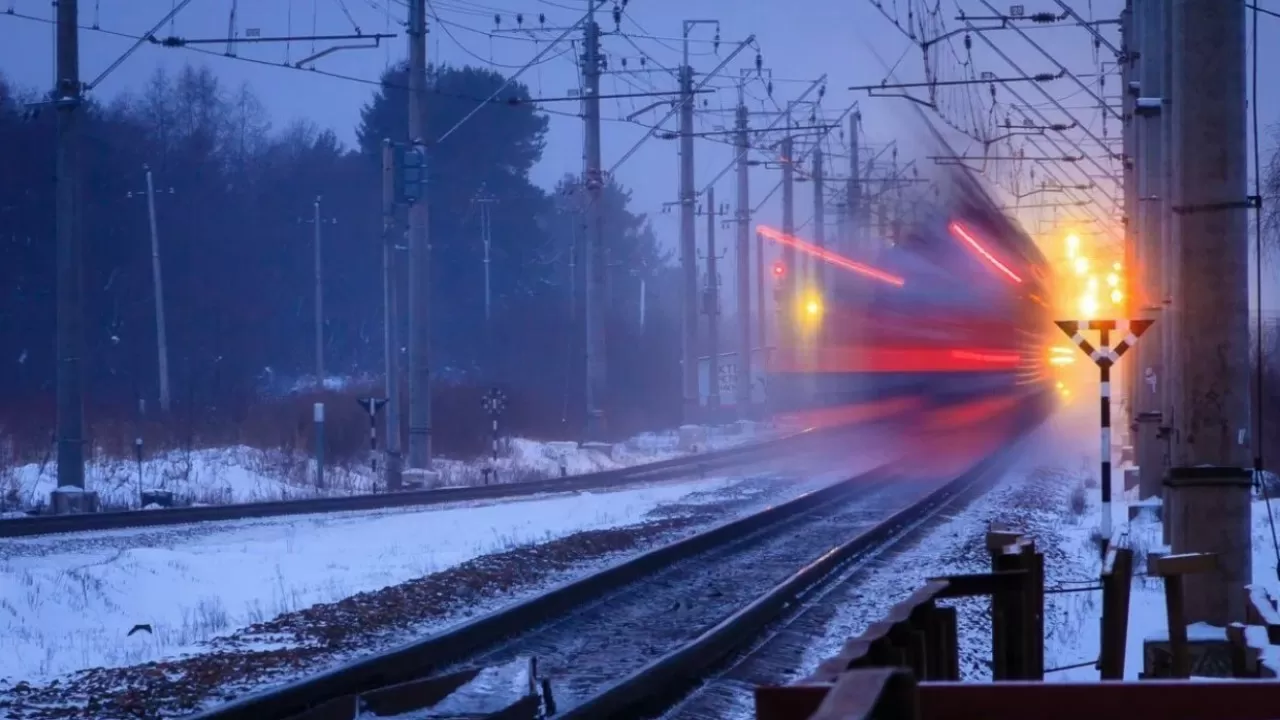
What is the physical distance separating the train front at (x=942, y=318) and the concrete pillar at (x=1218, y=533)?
21682 millimetres

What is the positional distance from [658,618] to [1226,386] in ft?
16.8

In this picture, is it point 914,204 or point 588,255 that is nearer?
point 914,204

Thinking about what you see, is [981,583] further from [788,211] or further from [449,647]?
[788,211]

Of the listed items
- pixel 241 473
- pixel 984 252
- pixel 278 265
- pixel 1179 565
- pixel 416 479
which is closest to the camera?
pixel 1179 565

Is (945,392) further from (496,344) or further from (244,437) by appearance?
(496,344)

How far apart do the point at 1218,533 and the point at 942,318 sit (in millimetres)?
22323

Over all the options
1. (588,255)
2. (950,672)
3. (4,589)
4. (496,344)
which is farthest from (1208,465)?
(496,344)

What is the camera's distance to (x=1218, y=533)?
10.3m

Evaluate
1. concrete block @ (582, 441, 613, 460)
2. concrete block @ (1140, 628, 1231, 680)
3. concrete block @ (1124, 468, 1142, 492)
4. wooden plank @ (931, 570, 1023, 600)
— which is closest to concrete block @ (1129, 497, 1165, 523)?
concrete block @ (1124, 468, 1142, 492)

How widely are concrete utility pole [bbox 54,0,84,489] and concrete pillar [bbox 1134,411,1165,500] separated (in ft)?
48.2

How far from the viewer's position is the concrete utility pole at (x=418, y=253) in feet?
99.1

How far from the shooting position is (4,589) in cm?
1464

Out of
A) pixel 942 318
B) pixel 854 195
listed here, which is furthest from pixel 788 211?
pixel 942 318

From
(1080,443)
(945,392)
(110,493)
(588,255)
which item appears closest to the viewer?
(110,493)
